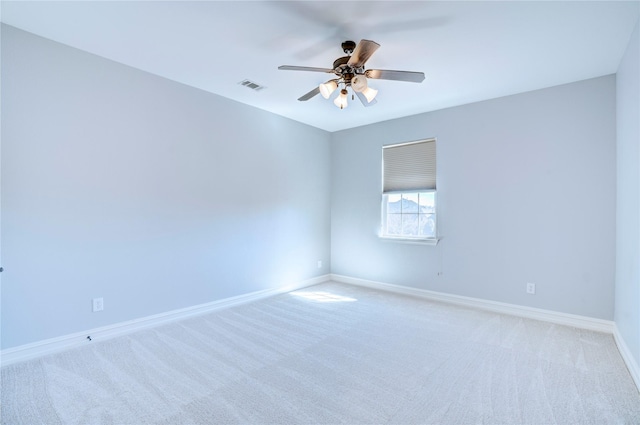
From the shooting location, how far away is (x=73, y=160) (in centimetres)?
272

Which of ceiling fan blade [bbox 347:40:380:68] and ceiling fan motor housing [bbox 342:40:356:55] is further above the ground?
ceiling fan motor housing [bbox 342:40:356:55]

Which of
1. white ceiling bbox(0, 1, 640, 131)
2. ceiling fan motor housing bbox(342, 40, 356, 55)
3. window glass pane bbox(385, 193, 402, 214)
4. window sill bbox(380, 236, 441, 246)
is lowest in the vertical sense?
window sill bbox(380, 236, 441, 246)

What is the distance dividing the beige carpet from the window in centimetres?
153

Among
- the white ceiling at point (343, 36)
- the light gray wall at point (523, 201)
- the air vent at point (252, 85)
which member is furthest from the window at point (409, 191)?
the air vent at point (252, 85)

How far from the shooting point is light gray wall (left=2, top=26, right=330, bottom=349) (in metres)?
2.47

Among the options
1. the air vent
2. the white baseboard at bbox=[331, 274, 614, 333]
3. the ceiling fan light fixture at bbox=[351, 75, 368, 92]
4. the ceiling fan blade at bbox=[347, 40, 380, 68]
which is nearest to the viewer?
the ceiling fan blade at bbox=[347, 40, 380, 68]

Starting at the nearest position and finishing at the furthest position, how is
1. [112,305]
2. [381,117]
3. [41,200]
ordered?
[41,200], [112,305], [381,117]

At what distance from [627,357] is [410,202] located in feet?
9.09

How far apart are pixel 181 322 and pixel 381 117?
3.86 m

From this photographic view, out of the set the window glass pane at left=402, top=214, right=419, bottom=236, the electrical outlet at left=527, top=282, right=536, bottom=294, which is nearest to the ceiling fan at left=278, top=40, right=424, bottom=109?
the window glass pane at left=402, top=214, right=419, bottom=236

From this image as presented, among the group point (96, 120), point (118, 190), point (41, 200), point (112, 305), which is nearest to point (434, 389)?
point (112, 305)

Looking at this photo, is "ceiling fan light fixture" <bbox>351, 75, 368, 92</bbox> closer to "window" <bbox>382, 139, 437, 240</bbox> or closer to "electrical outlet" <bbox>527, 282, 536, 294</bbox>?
"window" <bbox>382, 139, 437, 240</bbox>

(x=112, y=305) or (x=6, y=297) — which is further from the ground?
(x=6, y=297)

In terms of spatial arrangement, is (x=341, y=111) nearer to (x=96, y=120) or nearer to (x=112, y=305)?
(x=96, y=120)
